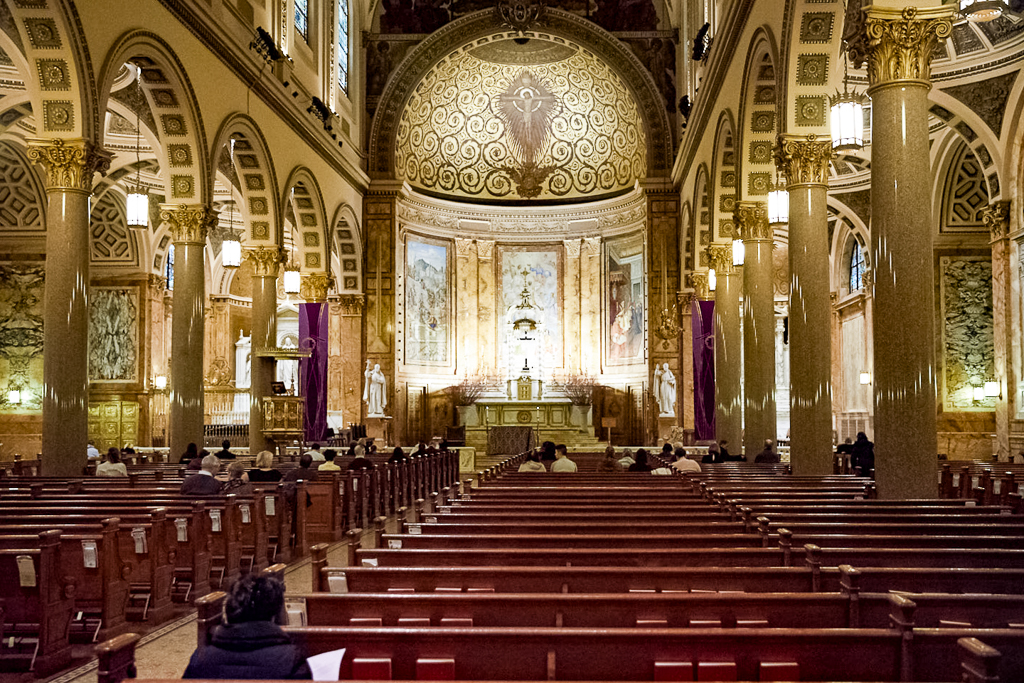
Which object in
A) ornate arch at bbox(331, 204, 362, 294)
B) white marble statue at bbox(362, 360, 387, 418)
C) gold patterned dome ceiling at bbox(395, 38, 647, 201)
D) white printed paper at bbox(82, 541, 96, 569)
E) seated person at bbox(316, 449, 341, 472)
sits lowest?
white printed paper at bbox(82, 541, 96, 569)

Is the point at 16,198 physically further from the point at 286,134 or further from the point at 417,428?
the point at 417,428

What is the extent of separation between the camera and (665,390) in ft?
97.3

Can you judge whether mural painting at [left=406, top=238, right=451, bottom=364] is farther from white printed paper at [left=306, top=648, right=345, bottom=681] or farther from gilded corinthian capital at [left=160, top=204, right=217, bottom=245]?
white printed paper at [left=306, top=648, right=345, bottom=681]

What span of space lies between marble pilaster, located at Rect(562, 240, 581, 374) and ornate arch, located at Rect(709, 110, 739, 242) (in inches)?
460

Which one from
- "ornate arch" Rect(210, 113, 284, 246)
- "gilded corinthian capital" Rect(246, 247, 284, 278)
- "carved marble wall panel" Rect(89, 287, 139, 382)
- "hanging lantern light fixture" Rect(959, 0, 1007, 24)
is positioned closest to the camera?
"hanging lantern light fixture" Rect(959, 0, 1007, 24)

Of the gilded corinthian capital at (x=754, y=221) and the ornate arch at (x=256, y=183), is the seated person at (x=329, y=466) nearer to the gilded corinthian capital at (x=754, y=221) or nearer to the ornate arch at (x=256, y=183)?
the ornate arch at (x=256, y=183)

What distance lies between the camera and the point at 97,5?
45.2 ft

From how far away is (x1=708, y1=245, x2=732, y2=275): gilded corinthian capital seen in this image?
22297 mm

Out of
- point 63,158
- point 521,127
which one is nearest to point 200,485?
point 63,158

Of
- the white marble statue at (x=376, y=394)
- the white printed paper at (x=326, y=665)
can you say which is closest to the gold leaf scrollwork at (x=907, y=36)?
the white printed paper at (x=326, y=665)

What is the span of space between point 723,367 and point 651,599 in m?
18.4

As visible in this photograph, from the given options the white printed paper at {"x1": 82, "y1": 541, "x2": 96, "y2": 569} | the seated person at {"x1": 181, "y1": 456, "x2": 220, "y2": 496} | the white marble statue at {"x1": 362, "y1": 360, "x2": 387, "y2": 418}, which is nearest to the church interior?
the white printed paper at {"x1": 82, "y1": 541, "x2": 96, "y2": 569}

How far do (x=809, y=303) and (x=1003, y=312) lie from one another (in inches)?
292

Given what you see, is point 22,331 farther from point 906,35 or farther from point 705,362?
point 906,35
